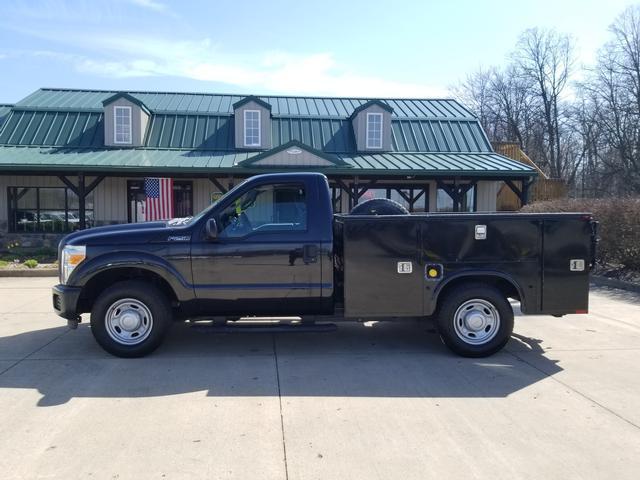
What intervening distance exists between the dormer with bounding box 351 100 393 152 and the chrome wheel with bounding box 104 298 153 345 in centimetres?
1530

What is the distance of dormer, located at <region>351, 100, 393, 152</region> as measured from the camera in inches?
790

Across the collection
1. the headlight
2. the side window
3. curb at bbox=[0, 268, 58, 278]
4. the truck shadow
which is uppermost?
the side window

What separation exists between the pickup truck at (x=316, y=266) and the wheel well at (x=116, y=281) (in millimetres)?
27

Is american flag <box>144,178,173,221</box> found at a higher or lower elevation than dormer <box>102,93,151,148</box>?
lower

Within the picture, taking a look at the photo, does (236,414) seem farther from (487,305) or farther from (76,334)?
(76,334)

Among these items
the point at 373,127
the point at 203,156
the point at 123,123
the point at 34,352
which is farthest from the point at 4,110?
the point at 34,352

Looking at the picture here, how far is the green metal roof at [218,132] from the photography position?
19172 mm

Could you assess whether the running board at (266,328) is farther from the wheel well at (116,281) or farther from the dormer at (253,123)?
the dormer at (253,123)

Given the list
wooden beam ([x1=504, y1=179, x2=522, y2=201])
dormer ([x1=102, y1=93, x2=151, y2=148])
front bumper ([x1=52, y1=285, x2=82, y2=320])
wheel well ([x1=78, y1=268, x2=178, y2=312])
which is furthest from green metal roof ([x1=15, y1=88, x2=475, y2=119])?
front bumper ([x1=52, y1=285, x2=82, y2=320])

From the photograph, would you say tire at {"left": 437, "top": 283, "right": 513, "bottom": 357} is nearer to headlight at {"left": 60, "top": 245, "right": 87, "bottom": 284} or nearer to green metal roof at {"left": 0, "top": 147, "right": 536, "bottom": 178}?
headlight at {"left": 60, "top": 245, "right": 87, "bottom": 284}

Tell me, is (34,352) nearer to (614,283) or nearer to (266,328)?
(266,328)

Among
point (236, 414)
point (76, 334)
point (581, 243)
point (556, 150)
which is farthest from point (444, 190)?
point (556, 150)

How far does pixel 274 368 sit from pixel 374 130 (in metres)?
16.0

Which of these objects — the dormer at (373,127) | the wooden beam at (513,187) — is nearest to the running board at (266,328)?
the wooden beam at (513,187)
